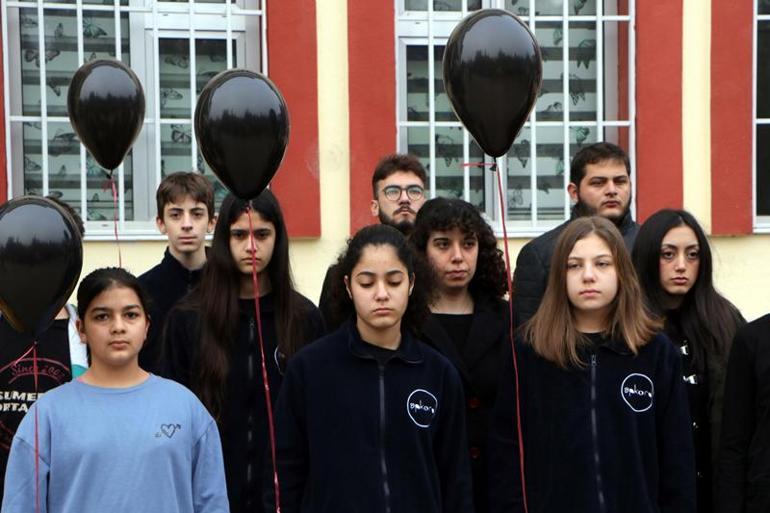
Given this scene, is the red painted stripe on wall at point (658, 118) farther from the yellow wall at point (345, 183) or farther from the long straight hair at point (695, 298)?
the long straight hair at point (695, 298)

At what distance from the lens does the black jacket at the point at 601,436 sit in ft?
12.0

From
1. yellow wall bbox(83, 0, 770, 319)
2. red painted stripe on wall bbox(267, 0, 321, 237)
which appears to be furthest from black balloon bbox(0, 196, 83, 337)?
red painted stripe on wall bbox(267, 0, 321, 237)

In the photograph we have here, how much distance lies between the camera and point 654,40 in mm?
6535

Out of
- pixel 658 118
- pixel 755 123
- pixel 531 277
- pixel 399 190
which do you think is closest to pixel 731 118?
pixel 755 123

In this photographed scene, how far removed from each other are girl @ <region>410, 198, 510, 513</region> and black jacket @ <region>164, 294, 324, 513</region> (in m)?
0.43

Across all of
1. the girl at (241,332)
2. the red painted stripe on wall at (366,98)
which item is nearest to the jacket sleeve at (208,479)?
the girl at (241,332)

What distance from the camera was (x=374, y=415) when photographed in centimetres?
360

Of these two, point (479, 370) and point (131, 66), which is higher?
point (131, 66)

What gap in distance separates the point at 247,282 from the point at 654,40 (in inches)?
126

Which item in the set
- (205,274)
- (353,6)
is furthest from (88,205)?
(205,274)

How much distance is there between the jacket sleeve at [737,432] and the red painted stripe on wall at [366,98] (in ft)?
9.31

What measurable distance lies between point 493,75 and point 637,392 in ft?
3.25

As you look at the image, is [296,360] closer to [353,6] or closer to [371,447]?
[371,447]

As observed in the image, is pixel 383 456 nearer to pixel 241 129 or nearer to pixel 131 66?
pixel 241 129
